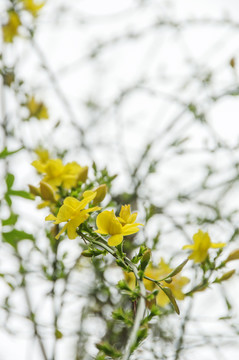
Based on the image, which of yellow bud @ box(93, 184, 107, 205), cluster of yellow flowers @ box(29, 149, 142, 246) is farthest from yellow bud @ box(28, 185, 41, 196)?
yellow bud @ box(93, 184, 107, 205)

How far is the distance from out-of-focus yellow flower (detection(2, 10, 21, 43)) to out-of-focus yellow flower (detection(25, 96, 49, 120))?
1.23 ft

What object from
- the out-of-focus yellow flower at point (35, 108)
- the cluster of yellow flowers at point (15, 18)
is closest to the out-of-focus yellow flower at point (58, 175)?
the out-of-focus yellow flower at point (35, 108)

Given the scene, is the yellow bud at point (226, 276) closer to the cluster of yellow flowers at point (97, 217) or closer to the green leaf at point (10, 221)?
the cluster of yellow flowers at point (97, 217)

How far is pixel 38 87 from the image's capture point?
2203 mm

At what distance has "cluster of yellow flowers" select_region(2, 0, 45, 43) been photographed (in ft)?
6.27

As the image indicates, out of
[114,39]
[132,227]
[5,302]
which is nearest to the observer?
[132,227]

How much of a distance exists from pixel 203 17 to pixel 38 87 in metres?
1.02

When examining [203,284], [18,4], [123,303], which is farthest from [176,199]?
[18,4]

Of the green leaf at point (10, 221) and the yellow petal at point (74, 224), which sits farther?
the green leaf at point (10, 221)

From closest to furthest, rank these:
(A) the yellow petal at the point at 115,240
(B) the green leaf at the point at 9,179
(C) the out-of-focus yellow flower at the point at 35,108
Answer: (A) the yellow petal at the point at 115,240 → (B) the green leaf at the point at 9,179 → (C) the out-of-focus yellow flower at the point at 35,108

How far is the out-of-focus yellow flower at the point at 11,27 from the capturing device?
6.26 ft

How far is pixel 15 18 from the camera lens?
1.93m

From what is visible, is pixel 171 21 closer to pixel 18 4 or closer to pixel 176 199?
pixel 18 4

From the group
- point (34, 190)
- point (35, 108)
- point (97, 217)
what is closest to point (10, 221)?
point (34, 190)
